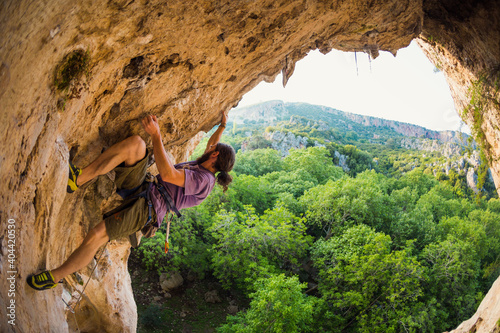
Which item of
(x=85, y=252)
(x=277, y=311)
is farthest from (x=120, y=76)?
(x=277, y=311)

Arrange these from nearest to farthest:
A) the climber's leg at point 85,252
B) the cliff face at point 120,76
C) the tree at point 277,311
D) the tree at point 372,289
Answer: the cliff face at point 120,76, the climber's leg at point 85,252, the tree at point 277,311, the tree at point 372,289

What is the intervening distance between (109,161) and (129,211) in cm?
68

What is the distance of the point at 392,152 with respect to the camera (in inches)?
2478

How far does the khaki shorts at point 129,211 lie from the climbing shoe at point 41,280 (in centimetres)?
79

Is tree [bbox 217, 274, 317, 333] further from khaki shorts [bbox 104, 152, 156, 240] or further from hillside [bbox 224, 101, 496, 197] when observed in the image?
khaki shorts [bbox 104, 152, 156, 240]

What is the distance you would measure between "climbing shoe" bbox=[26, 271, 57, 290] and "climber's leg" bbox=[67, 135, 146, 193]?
969mm

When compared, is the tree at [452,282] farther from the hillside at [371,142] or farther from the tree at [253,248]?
the tree at [253,248]

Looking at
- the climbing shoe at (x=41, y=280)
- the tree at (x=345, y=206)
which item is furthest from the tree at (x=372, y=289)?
the climbing shoe at (x=41, y=280)

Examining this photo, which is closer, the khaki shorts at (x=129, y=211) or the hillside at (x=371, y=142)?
the khaki shorts at (x=129, y=211)

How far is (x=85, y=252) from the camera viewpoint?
3.79 metres

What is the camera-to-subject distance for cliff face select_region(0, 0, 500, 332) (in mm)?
2721

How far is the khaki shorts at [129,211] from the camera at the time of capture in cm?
397

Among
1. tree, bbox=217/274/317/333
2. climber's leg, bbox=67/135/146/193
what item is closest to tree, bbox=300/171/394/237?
tree, bbox=217/274/317/333

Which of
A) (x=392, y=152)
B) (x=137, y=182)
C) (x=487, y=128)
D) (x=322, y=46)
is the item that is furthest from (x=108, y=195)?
(x=392, y=152)
